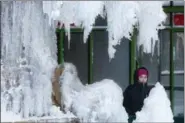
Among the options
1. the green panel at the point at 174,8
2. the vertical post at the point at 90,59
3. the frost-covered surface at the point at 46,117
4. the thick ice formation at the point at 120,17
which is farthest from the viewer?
the green panel at the point at 174,8

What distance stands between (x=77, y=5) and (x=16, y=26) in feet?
3.30

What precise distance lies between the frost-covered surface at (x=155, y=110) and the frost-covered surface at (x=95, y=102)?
0.39m

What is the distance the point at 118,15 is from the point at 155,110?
1528mm

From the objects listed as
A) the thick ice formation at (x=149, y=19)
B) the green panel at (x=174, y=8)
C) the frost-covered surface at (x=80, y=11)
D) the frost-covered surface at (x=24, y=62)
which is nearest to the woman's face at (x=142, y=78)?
the thick ice formation at (x=149, y=19)

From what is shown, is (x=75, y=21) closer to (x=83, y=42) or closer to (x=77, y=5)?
(x=77, y=5)

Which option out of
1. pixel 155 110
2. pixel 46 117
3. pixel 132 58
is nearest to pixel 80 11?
pixel 46 117

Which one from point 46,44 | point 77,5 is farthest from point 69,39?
point 77,5

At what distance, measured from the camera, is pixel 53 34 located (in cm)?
891

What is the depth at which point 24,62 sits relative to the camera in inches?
325

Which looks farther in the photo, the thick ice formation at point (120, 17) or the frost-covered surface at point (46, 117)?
the thick ice formation at point (120, 17)

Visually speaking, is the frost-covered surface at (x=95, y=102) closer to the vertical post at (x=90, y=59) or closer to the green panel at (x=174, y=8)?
the vertical post at (x=90, y=59)

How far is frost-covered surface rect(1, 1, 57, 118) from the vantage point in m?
8.11

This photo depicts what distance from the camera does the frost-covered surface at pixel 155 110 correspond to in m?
8.00

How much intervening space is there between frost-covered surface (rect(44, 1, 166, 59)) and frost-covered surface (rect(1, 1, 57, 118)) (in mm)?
484
